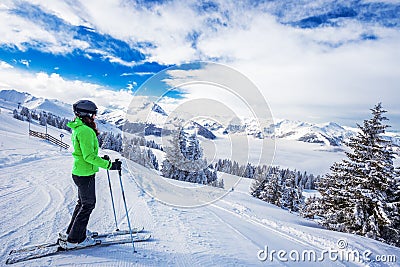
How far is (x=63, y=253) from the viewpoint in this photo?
368cm

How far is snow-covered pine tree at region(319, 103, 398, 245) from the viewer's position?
1175 centimetres

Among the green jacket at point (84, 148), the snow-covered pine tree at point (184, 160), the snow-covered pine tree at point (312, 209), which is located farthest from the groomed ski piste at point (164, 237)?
the snow-covered pine tree at point (184, 160)

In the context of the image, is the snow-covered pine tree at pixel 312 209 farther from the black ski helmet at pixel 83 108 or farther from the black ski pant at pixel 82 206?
the black ski helmet at pixel 83 108

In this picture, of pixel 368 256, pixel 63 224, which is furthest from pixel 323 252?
pixel 63 224

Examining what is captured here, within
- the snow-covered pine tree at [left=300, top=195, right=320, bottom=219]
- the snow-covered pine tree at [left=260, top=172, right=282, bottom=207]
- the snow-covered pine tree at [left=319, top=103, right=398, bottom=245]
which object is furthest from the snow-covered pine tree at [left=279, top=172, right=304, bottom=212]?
the snow-covered pine tree at [left=319, top=103, right=398, bottom=245]

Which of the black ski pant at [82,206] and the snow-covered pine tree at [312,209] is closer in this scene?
the black ski pant at [82,206]

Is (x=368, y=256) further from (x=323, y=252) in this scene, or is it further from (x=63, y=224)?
(x=63, y=224)

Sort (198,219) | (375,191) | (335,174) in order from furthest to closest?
(335,174), (375,191), (198,219)

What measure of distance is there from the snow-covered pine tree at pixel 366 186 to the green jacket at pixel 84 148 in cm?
1334

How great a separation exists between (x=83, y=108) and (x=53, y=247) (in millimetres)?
2299

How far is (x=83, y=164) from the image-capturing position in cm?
377

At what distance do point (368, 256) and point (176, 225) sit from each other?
5061 millimetres
